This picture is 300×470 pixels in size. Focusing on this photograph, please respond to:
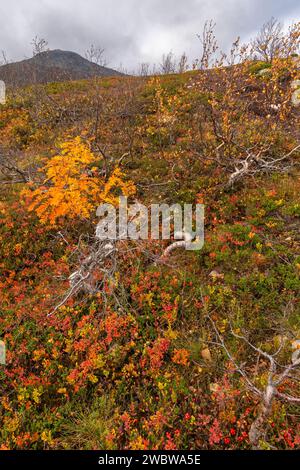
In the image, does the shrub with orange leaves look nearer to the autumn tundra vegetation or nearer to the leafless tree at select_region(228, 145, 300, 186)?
the autumn tundra vegetation

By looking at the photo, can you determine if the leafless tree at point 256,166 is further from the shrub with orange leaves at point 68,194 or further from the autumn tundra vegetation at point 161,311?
the shrub with orange leaves at point 68,194

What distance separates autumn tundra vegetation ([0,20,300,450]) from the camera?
3.91 metres

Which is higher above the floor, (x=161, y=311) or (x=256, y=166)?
(x=256, y=166)

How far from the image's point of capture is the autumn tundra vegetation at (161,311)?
3.91 meters

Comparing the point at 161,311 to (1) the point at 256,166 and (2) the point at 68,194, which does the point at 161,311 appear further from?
(1) the point at 256,166

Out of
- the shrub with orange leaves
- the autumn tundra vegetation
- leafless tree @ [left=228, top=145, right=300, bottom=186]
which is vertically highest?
leafless tree @ [left=228, top=145, right=300, bottom=186]

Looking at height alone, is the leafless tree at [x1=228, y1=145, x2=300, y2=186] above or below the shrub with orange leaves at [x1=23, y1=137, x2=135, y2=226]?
above

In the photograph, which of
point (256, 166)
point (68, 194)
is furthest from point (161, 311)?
point (256, 166)

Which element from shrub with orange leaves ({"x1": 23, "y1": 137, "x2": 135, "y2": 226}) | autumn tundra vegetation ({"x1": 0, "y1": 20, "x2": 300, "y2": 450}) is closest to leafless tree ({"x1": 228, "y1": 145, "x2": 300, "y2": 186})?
autumn tundra vegetation ({"x1": 0, "y1": 20, "x2": 300, "y2": 450})

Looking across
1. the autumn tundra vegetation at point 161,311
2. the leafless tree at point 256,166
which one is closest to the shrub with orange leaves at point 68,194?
the autumn tundra vegetation at point 161,311

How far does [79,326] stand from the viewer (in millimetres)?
5262

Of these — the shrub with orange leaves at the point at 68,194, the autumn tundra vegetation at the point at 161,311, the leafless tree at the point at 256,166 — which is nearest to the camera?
the autumn tundra vegetation at the point at 161,311

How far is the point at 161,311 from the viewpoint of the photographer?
5480mm

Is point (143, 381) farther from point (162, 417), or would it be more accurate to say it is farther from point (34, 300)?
point (34, 300)
